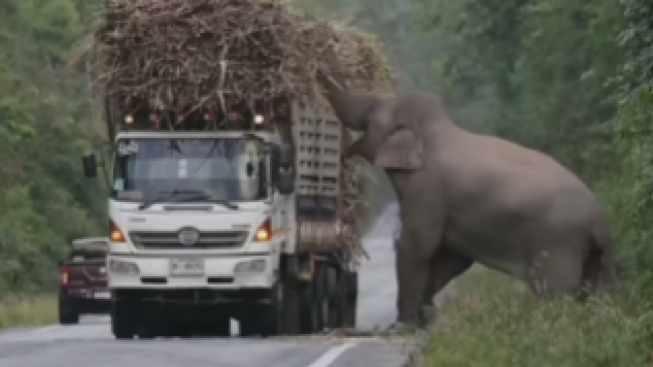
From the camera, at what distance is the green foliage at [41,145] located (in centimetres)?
4956

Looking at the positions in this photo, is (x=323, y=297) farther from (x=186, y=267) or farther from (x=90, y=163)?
(x=90, y=163)

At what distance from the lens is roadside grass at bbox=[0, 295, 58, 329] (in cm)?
3731

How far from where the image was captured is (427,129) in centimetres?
2464

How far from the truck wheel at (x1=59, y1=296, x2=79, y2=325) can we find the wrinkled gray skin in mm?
11811

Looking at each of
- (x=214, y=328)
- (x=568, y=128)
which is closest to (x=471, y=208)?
(x=214, y=328)

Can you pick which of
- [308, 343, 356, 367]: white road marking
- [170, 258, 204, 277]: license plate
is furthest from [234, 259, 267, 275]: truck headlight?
[308, 343, 356, 367]: white road marking

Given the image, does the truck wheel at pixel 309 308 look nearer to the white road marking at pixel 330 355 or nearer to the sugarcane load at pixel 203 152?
the sugarcane load at pixel 203 152

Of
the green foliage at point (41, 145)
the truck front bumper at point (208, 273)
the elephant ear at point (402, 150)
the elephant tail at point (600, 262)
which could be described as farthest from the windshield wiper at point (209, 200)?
the green foliage at point (41, 145)

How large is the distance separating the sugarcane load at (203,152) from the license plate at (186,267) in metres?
0.02

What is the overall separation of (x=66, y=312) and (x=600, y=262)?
1407cm

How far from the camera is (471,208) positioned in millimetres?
24031

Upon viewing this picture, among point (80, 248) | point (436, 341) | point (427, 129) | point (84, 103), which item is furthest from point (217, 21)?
point (84, 103)

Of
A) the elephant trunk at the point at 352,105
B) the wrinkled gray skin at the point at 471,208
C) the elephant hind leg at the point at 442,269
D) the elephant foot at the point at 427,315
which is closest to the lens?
the elephant foot at the point at 427,315

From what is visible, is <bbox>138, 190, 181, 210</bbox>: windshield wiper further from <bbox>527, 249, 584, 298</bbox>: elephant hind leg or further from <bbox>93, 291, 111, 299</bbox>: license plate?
<bbox>93, 291, 111, 299</bbox>: license plate
